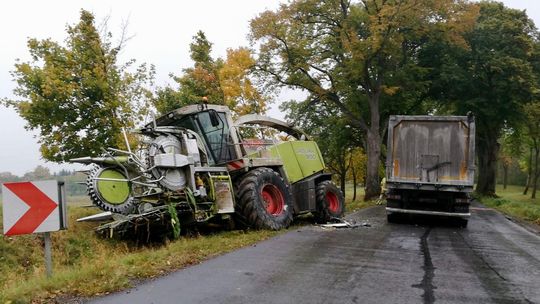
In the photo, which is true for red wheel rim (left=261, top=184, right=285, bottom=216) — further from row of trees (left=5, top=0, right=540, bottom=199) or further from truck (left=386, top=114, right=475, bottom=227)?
row of trees (left=5, top=0, right=540, bottom=199)

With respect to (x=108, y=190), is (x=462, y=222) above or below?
below

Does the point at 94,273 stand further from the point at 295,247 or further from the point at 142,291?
the point at 295,247

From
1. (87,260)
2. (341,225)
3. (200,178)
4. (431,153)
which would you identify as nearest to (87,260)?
(87,260)

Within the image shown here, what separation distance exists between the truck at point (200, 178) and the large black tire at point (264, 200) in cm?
2

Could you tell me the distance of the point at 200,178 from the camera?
10.7m

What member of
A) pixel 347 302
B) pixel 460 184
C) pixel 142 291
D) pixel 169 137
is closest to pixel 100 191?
pixel 169 137

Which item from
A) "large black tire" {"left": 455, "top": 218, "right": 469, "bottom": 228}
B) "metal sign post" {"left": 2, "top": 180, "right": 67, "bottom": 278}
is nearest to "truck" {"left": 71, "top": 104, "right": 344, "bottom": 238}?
"metal sign post" {"left": 2, "top": 180, "right": 67, "bottom": 278}

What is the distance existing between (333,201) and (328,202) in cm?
40

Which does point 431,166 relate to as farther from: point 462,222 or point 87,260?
point 87,260

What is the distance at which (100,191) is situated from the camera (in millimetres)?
9555

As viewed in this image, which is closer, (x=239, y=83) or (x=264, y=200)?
(x=264, y=200)

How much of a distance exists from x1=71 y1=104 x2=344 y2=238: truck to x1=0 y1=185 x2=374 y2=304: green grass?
2.07 feet

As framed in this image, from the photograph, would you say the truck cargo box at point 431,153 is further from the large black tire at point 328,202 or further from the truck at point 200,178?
the truck at point 200,178

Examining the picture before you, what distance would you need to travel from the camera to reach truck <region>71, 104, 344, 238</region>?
32.3ft
